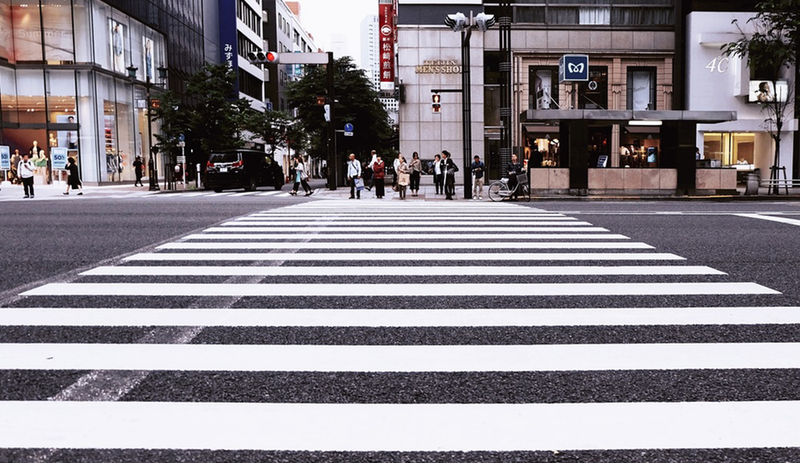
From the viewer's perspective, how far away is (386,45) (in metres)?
43.1

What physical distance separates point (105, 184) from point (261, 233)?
3227cm

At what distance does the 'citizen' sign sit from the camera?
40812 mm

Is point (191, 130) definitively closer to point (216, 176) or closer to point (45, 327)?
point (216, 176)

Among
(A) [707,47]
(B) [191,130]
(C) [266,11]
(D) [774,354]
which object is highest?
(C) [266,11]

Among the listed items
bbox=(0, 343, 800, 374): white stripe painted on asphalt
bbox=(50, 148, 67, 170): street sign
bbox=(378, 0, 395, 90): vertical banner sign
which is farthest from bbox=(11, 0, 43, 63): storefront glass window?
bbox=(0, 343, 800, 374): white stripe painted on asphalt

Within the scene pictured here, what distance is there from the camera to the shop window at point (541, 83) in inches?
1558

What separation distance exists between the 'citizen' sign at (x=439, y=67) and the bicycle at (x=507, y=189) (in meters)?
18.3

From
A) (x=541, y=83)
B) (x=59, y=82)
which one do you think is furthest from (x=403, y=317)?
(x=59, y=82)

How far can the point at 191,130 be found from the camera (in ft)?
137

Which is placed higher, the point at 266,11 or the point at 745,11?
the point at 266,11

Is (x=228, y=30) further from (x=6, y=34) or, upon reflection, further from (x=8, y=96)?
(x=8, y=96)

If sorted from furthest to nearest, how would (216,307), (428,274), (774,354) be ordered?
(428,274)
(216,307)
(774,354)

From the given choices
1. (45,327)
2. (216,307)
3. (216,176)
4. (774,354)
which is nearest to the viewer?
(774,354)

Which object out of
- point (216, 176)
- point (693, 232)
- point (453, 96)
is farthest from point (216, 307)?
point (453, 96)
